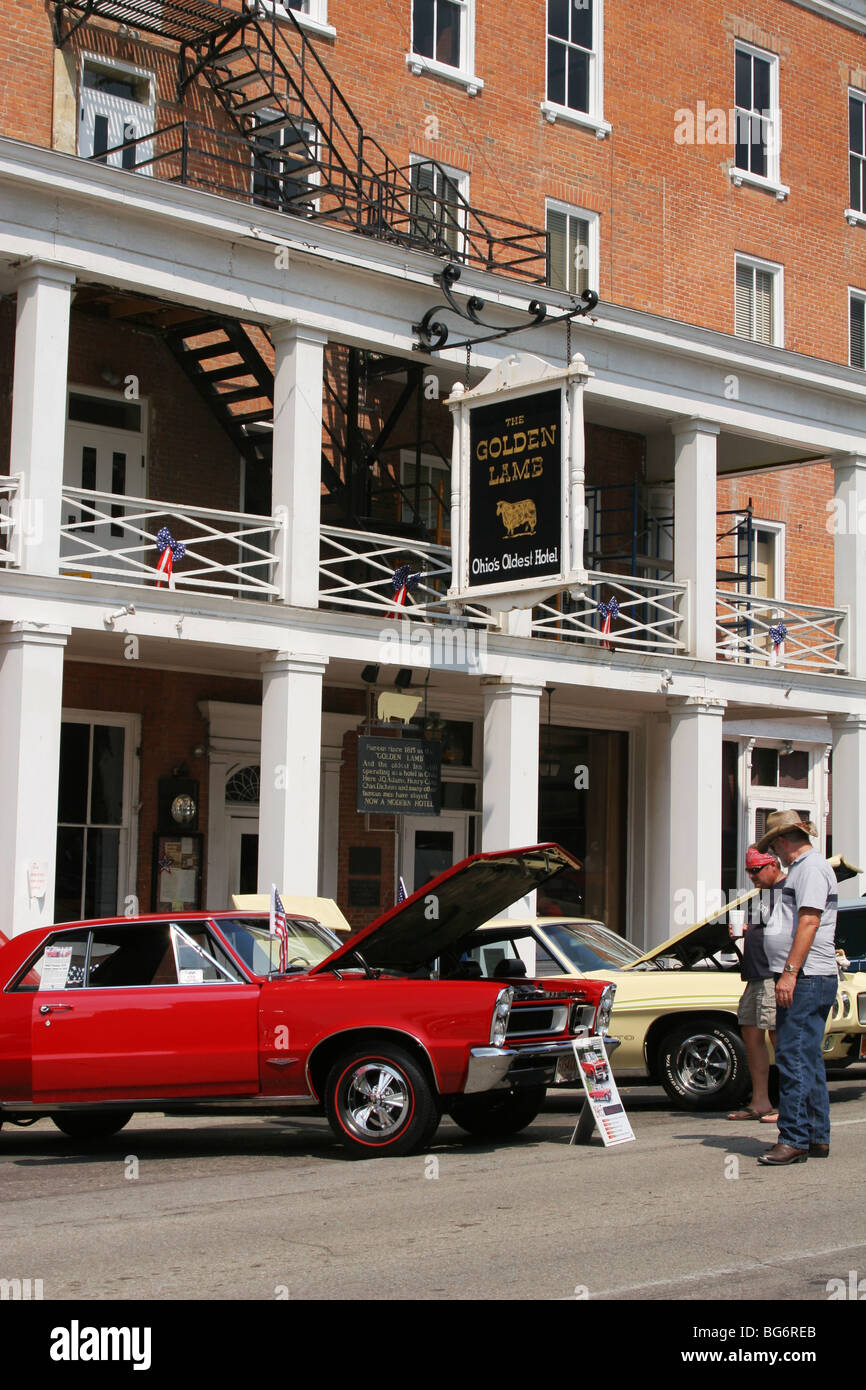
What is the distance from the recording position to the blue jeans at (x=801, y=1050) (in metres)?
9.17

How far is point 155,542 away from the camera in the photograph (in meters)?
17.8

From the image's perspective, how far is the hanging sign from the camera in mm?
16594

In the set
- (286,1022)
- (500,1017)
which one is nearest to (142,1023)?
(286,1022)

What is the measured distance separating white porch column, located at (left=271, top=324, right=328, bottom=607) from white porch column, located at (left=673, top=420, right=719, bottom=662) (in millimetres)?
5317

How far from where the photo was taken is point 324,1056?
997 cm

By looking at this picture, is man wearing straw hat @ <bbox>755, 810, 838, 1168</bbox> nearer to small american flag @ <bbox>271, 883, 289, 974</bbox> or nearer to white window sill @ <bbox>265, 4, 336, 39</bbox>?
small american flag @ <bbox>271, 883, 289, 974</bbox>

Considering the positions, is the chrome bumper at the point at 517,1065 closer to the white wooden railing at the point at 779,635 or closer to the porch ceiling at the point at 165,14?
the white wooden railing at the point at 779,635

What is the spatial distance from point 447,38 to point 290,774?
1157 centimetres

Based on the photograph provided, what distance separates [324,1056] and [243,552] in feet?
36.2

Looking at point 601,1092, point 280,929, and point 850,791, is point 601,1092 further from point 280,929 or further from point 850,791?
point 850,791

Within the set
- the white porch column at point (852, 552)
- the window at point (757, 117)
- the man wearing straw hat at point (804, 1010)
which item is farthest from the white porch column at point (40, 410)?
the window at point (757, 117)

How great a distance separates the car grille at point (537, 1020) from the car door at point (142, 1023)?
1.52 metres
